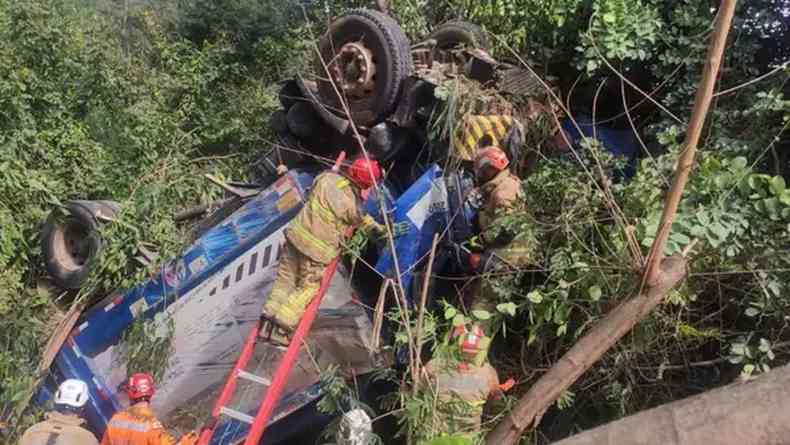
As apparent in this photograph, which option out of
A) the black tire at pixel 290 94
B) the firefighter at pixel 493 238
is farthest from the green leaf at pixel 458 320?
the black tire at pixel 290 94

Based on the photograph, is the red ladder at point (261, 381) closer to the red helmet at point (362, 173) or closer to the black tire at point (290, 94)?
the red helmet at point (362, 173)

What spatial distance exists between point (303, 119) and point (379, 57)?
745mm

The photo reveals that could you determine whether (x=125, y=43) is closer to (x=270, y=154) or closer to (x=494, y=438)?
(x=270, y=154)

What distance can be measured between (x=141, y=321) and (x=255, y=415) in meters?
1.11

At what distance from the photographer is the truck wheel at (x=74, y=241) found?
5.60 m

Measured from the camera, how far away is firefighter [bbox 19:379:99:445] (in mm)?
4465

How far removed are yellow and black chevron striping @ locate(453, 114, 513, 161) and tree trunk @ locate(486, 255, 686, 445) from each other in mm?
2313

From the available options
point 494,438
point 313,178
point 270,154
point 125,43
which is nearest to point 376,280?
point 313,178

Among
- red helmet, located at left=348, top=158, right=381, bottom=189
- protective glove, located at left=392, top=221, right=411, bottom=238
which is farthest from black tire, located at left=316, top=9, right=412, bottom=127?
protective glove, located at left=392, top=221, right=411, bottom=238

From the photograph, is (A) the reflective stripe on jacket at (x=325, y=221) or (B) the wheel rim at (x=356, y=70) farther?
(B) the wheel rim at (x=356, y=70)

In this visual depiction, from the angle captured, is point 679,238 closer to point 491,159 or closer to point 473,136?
point 491,159

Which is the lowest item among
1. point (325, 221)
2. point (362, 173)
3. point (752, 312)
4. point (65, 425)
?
point (65, 425)

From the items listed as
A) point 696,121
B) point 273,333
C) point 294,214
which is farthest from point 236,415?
point 696,121

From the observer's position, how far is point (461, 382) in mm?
3734
